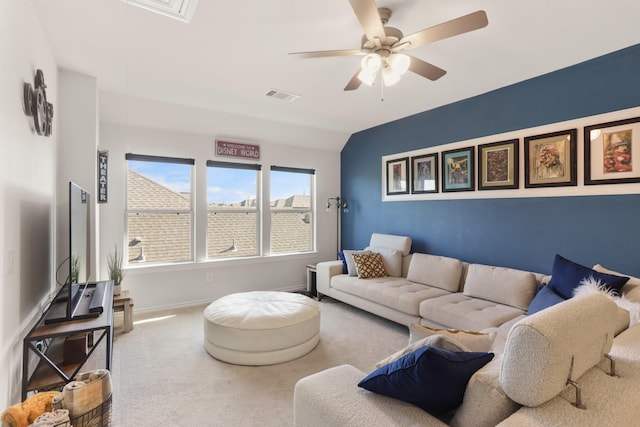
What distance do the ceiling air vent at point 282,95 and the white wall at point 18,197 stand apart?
1949mm

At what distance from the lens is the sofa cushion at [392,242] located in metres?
4.37

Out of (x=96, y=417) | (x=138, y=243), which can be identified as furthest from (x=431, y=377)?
(x=138, y=243)

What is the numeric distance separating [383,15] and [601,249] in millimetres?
2723

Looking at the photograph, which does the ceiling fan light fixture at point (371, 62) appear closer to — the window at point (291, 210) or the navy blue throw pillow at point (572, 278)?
the navy blue throw pillow at point (572, 278)

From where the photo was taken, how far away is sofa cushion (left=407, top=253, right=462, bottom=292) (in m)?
3.61

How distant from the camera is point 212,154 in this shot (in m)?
4.57

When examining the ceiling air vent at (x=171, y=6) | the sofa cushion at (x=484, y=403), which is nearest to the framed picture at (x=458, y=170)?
the sofa cushion at (x=484, y=403)

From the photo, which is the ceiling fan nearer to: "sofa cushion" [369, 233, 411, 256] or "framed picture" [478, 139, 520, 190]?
"framed picture" [478, 139, 520, 190]

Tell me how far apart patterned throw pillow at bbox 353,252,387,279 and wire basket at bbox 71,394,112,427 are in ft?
9.92

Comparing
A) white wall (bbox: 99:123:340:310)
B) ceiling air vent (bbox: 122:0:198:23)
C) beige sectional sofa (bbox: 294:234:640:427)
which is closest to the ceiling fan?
ceiling air vent (bbox: 122:0:198:23)

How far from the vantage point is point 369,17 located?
1.76m

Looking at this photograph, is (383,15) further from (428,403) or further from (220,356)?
(220,356)

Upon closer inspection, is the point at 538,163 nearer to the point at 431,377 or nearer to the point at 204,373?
the point at 431,377

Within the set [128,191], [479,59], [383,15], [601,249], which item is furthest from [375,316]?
[128,191]
